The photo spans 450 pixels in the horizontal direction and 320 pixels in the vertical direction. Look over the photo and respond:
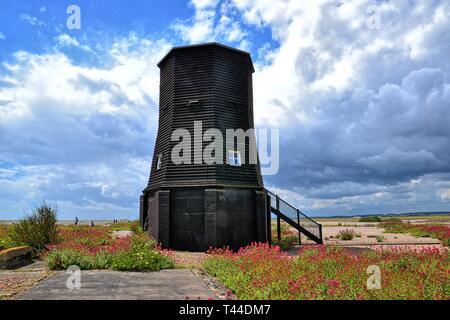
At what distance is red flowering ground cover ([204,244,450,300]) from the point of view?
7.51 meters

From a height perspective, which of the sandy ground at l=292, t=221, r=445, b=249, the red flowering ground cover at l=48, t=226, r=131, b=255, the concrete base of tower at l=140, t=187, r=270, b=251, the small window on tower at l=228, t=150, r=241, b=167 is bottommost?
the sandy ground at l=292, t=221, r=445, b=249

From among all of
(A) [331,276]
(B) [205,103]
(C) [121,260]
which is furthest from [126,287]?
(B) [205,103]

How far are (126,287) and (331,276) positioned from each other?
16.8 feet

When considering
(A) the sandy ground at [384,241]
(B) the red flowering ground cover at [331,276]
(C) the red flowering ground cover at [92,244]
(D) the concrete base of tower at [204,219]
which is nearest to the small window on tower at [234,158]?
(D) the concrete base of tower at [204,219]

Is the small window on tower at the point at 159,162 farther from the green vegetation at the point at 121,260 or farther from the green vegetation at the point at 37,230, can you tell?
the green vegetation at the point at 121,260

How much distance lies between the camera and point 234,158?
19922mm

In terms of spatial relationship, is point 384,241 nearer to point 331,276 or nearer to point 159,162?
point 159,162

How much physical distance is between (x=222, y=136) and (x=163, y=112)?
4.41m

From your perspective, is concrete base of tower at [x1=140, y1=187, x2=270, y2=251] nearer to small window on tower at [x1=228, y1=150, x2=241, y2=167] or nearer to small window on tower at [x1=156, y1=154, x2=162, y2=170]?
small window on tower at [x1=228, y1=150, x2=241, y2=167]

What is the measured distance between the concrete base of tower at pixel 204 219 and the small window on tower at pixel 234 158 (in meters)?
1.46

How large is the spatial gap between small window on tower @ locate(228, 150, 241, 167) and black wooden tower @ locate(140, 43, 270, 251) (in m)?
0.07

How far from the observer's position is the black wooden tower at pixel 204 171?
1865cm

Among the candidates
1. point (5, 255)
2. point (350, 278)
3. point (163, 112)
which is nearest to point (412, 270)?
point (350, 278)

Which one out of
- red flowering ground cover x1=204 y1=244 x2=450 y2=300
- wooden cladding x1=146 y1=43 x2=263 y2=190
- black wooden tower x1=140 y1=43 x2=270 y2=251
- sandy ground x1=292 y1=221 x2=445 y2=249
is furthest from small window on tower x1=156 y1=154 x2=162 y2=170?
sandy ground x1=292 y1=221 x2=445 y2=249
